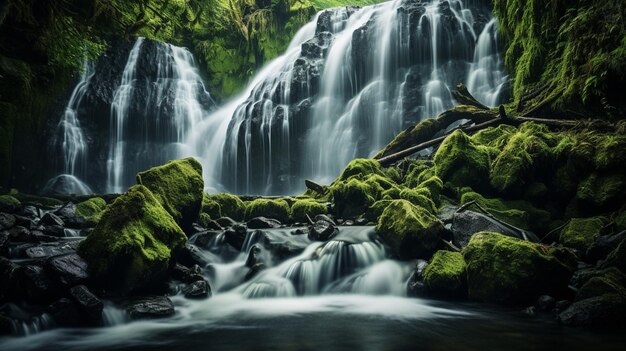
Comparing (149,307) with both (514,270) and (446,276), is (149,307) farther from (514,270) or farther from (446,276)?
(514,270)

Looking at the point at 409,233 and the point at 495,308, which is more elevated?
the point at 409,233

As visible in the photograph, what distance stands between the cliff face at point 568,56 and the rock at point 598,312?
6022mm

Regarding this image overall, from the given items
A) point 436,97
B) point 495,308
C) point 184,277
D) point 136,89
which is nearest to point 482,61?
point 436,97

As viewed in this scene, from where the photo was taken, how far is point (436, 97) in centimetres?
1877

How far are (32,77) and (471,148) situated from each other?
10199 mm

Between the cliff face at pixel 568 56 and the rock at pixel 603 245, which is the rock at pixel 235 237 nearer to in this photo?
the rock at pixel 603 245

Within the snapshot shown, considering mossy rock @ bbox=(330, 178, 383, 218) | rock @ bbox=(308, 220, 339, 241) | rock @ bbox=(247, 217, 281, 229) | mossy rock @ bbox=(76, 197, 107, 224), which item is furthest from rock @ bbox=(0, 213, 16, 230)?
mossy rock @ bbox=(330, 178, 383, 218)

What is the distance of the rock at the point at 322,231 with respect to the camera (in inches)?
348

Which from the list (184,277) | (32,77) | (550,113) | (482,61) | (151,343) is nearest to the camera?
(151,343)

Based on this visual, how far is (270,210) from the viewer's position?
11812 mm

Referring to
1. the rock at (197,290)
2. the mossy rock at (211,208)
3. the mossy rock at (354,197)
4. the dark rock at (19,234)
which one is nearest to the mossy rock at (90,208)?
the mossy rock at (211,208)

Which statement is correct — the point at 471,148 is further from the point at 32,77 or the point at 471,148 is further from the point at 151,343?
the point at 32,77

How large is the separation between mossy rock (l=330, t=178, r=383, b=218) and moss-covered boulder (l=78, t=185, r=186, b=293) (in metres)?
5.03

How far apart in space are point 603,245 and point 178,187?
8.02 m
